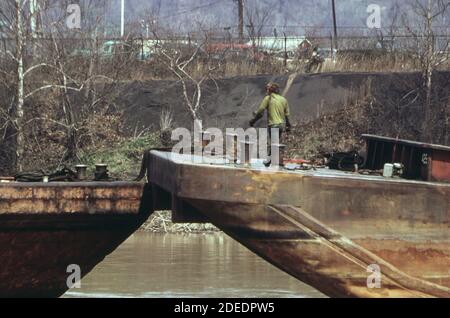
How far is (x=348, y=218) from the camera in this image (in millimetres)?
11289

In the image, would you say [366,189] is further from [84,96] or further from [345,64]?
[345,64]

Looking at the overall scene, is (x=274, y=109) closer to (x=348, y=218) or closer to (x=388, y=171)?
(x=388, y=171)

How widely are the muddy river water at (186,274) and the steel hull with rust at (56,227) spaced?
172cm

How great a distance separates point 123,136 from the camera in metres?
30.6

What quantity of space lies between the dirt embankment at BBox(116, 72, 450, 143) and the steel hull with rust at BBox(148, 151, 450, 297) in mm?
18490

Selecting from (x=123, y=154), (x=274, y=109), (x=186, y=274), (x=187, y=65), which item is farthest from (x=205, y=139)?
(x=187, y=65)

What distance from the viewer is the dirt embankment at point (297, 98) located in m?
30.6

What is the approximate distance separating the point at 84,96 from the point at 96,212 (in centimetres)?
1737

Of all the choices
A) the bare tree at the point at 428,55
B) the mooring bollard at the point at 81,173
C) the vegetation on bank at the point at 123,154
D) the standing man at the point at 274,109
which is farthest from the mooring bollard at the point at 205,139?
the bare tree at the point at 428,55

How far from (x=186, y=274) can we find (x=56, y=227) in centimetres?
510

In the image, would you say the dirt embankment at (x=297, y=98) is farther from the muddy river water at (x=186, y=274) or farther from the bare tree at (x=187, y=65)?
the muddy river water at (x=186, y=274)

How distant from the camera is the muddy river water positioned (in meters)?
15.7

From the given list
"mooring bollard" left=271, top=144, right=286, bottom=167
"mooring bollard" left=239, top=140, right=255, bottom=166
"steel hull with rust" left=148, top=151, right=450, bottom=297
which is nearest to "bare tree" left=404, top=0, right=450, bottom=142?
"mooring bollard" left=271, top=144, right=286, bottom=167
